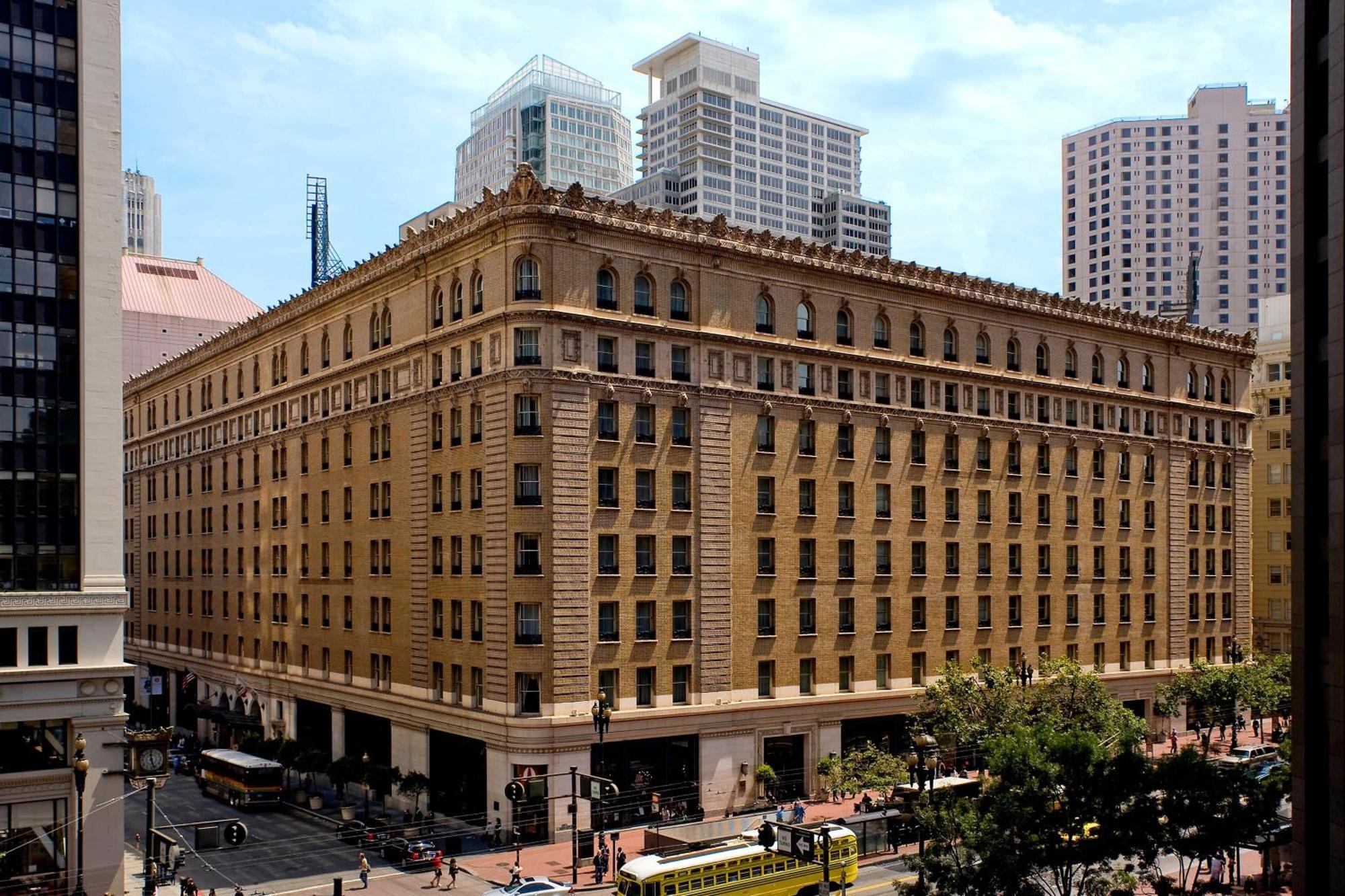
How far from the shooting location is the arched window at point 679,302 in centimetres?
6397

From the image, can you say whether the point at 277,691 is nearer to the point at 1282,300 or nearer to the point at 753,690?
the point at 753,690

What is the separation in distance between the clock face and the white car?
1394cm

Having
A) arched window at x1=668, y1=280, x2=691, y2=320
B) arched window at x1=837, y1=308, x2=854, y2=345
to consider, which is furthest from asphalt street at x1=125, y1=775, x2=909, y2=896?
arched window at x1=837, y1=308, x2=854, y2=345

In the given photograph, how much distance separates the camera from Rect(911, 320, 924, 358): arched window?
7369cm

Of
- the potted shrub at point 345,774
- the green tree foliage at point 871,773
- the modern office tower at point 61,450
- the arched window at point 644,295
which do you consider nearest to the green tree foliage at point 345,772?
the potted shrub at point 345,774

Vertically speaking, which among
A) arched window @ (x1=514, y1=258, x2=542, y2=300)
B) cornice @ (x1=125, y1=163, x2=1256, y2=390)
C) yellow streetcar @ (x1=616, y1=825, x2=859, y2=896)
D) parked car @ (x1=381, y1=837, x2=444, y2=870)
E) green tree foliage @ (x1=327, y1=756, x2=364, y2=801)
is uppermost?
cornice @ (x1=125, y1=163, x2=1256, y2=390)

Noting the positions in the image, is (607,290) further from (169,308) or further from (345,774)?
(169,308)

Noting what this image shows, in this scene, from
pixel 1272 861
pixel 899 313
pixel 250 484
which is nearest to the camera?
pixel 1272 861

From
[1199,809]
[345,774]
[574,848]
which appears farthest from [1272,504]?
[574,848]

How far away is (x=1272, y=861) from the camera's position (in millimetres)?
48594

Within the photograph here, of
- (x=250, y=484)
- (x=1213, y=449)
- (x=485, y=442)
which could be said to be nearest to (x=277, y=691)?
(x=250, y=484)

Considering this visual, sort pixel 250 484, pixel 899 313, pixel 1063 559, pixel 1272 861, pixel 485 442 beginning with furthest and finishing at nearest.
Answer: pixel 250 484 → pixel 1063 559 → pixel 899 313 → pixel 485 442 → pixel 1272 861

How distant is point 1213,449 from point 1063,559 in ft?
61.8

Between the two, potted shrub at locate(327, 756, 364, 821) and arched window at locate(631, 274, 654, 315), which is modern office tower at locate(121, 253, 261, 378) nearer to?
potted shrub at locate(327, 756, 364, 821)
